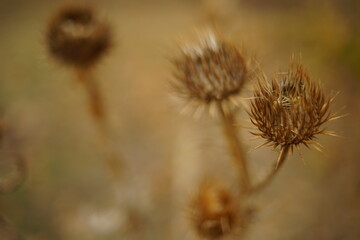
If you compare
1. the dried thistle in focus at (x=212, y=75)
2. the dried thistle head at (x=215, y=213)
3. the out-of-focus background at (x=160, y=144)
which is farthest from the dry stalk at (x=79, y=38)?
the dried thistle head at (x=215, y=213)

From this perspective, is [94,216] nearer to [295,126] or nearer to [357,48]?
[295,126]

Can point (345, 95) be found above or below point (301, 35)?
below

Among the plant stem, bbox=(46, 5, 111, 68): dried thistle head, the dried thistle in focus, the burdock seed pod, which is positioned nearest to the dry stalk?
bbox=(46, 5, 111, 68): dried thistle head

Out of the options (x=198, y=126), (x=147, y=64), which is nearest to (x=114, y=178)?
(x=198, y=126)

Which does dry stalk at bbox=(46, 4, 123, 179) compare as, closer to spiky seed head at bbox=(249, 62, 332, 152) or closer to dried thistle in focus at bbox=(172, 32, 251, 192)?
dried thistle in focus at bbox=(172, 32, 251, 192)

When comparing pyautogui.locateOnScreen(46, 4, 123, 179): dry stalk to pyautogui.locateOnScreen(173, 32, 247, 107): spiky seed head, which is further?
pyautogui.locateOnScreen(46, 4, 123, 179): dry stalk

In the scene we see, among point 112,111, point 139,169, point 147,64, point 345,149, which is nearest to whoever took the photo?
point 345,149

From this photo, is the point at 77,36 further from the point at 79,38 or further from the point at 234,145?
the point at 234,145
